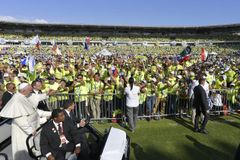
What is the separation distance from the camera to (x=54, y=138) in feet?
17.8

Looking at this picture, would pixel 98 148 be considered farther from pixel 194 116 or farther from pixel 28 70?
pixel 28 70

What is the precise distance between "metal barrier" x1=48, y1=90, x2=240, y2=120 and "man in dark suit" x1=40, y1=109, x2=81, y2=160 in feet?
15.8

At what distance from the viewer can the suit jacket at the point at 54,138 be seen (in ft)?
17.3

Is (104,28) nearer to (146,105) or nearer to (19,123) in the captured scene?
(146,105)

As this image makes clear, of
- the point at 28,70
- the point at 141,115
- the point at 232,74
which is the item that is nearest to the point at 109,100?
→ the point at 141,115

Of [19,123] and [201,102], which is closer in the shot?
[19,123]

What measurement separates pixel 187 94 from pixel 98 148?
7239 mm

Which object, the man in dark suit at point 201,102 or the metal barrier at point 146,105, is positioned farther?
the metal barrier at point 146,105

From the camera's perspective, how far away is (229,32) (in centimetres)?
7925

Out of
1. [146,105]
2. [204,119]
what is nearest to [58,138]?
[204,119]

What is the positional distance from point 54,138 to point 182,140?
17.0 feet

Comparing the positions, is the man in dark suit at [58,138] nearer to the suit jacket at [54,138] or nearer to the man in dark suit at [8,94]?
the suit jacket at [54,138]

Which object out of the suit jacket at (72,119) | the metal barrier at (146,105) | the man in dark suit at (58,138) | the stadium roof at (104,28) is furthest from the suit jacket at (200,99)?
the stadium roof at (104,28)

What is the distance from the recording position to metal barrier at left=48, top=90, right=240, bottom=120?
10961 mm
